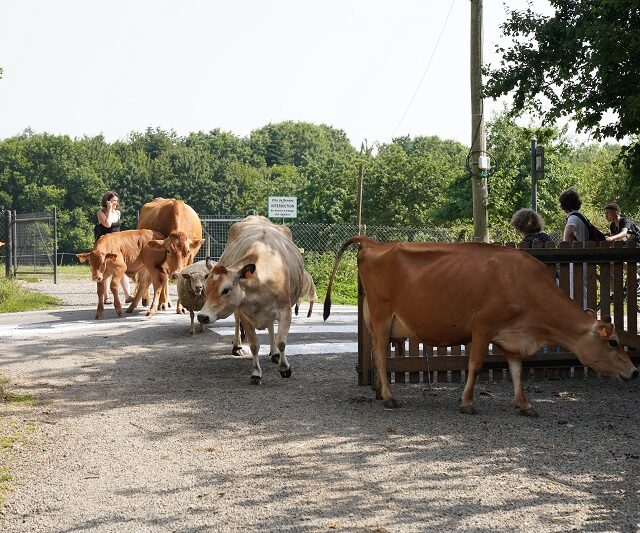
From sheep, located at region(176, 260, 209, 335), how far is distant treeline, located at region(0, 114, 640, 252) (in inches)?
213

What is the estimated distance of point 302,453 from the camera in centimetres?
689

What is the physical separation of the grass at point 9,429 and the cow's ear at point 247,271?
242cm

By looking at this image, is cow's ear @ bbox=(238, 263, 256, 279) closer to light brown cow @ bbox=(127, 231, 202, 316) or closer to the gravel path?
the gravel path

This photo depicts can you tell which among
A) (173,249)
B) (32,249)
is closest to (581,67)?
(173,249)

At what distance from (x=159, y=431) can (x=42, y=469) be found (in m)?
1.35

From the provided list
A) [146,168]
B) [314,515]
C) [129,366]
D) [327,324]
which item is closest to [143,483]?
[314,515]

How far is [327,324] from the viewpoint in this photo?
50.5ft

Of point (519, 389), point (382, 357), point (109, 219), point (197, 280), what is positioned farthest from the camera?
point (109, 219)

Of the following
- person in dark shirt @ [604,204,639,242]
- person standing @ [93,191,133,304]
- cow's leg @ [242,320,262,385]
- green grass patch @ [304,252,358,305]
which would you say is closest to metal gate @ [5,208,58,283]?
green grass patch @ [304,252,358,305]

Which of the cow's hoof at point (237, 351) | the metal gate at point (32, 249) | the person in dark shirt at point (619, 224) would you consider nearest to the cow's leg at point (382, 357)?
the cow's hoof at point (237, 351)

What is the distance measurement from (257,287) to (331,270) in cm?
1613

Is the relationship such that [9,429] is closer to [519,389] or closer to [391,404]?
[391,404]

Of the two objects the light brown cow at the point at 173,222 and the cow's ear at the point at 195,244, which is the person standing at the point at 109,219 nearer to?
the light brown cow at the point at 173,222

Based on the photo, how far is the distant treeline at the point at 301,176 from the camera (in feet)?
129
